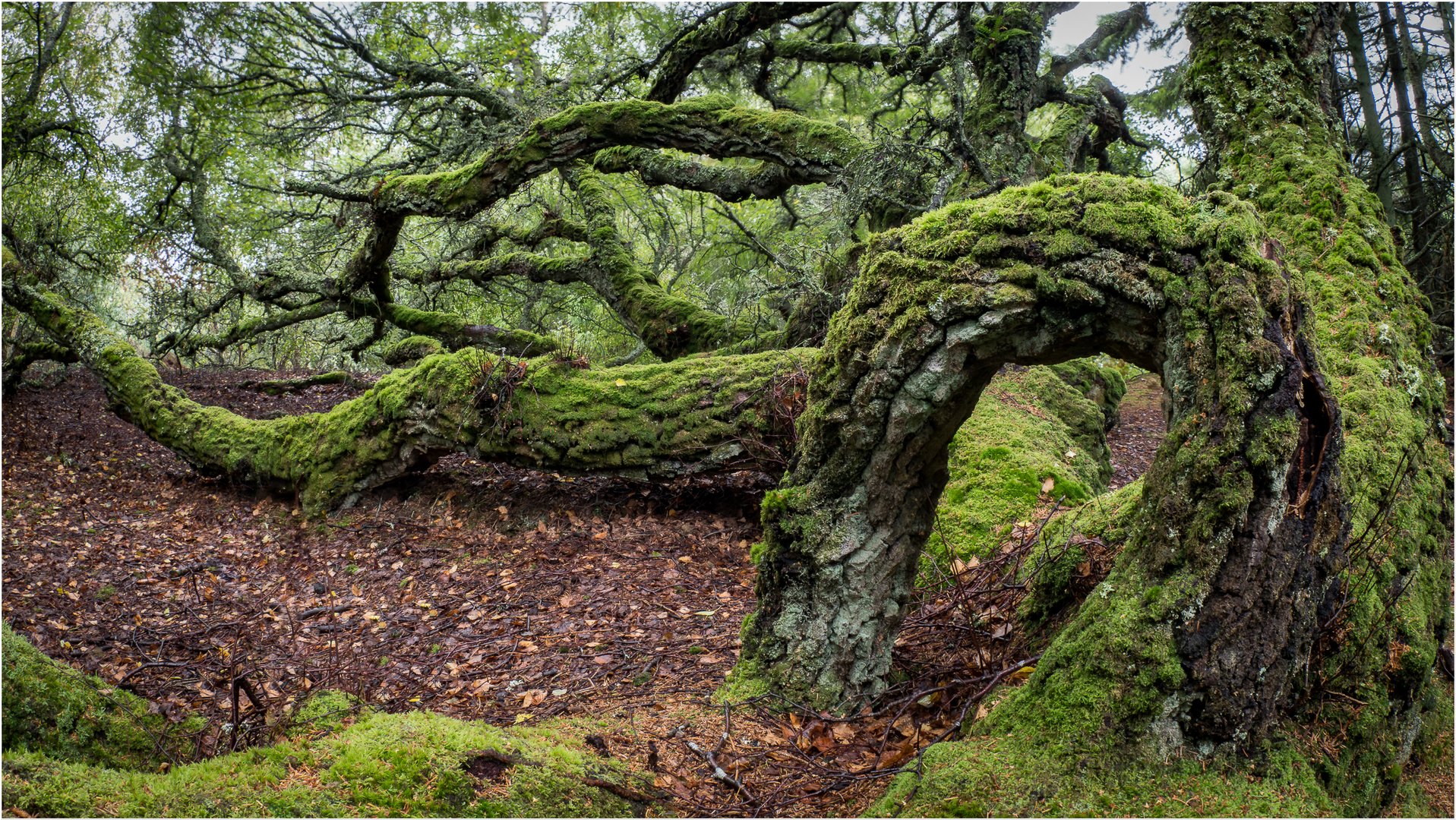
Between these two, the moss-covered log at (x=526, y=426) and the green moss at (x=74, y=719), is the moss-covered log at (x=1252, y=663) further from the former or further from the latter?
the moss-covered log at (x=526, y=426)

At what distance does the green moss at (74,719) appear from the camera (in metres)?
2.50

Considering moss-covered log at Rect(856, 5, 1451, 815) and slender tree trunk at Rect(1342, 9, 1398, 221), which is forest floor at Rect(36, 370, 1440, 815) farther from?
slender tree trunk at Rect(1342, 9, 1398, 221)

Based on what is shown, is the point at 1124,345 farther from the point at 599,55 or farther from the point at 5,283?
the point at 5,283

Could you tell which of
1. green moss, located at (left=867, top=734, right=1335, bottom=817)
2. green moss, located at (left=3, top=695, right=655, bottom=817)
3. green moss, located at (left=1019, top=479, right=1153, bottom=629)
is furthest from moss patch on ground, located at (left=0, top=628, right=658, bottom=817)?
green moss, located at (left=1019, top=479, right=1153, bottom=629)

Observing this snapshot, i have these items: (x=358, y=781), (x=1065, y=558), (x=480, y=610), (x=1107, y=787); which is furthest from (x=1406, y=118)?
(x=358, y=781)

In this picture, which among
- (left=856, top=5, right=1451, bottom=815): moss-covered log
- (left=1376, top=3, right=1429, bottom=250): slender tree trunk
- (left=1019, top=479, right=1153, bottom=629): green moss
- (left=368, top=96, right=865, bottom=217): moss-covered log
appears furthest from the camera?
(left=368, top=96, right=865, bottom=217): moss-covered log

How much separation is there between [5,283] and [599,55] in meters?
7.73

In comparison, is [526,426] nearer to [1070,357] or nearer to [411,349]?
[411,349]

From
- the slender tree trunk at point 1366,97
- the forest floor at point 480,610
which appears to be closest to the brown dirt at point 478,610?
the forest floor at point 480,610

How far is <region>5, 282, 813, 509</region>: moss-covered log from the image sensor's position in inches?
239

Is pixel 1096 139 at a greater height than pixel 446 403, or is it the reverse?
pixel 1096 139

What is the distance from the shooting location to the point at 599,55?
1089 cm

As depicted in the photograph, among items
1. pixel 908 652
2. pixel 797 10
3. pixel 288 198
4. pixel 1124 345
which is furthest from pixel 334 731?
pixel 288 198

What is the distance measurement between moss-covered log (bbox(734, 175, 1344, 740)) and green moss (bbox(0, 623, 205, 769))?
226 centimetres
